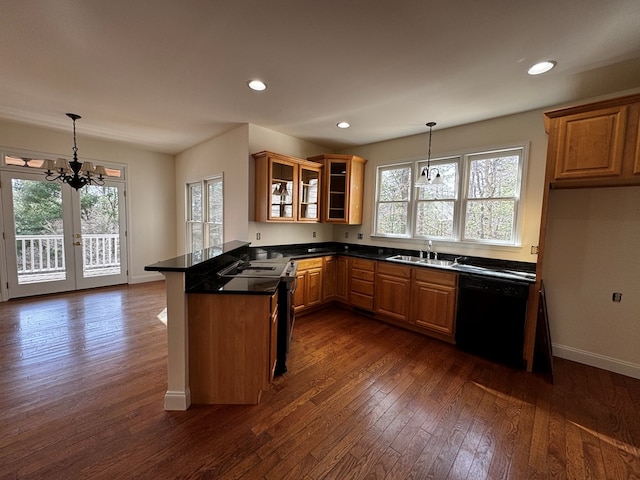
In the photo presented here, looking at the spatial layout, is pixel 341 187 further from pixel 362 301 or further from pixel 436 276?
pixel 436 276

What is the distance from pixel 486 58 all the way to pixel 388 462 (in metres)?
2.88

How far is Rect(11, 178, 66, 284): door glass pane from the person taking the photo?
165 inches

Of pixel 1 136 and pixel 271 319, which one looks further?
pixel 1 136

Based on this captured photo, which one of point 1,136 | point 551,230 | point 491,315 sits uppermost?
point 1,136

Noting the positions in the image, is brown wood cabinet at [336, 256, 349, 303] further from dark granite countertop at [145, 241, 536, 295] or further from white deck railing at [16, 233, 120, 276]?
white deck railing at [16, 233, 120, 276]

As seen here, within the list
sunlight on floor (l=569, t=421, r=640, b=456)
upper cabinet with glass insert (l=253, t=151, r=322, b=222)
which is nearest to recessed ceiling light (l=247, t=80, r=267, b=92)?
upper cabinet with glass insert (l=253, t=151, r=322, b=222)

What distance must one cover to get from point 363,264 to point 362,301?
549mm

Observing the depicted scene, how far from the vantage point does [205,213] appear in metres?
4.89

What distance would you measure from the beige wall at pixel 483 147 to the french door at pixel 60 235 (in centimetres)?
486

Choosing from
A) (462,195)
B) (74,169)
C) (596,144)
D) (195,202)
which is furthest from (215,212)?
(596,144)

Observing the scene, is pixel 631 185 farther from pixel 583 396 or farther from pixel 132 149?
pixel 132 149

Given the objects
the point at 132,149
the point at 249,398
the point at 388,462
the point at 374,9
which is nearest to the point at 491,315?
the point at 388,462

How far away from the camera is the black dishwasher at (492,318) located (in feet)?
8.59

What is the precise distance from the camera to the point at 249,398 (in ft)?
6.74
